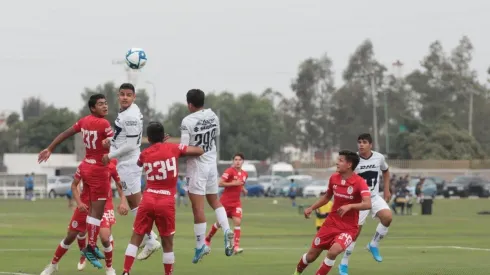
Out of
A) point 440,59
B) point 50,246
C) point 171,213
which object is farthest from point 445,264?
point 440,59

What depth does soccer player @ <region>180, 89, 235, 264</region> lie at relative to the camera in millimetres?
17672

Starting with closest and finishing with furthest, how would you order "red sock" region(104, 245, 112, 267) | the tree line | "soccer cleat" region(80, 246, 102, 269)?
1. "red sock" region(104, 245, 112, 267)
2. "soccer cleat" region(80, 246, 102, 269)
3. the tree line

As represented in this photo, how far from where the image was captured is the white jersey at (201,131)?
1762 cm

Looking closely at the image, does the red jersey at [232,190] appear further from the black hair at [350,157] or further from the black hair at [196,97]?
the black hair at [350,157]

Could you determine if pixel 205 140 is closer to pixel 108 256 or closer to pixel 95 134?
pixel 95 134

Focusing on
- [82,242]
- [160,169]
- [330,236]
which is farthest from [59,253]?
[330,236]

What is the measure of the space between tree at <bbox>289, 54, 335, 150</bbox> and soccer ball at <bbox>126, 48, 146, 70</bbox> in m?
134

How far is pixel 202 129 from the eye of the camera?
58.1ft

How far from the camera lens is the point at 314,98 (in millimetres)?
155625

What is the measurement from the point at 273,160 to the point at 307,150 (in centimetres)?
791

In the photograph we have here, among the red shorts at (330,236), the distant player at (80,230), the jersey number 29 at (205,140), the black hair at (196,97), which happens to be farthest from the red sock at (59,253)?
the red shorts at (330,236)

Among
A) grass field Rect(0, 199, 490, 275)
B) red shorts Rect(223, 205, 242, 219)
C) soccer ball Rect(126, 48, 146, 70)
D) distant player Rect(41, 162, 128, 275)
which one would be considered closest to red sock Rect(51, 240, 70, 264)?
distant player Rect(41, 162, 128, 275)

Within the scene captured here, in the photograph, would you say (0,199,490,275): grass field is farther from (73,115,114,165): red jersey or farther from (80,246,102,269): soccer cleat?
(73,115,114,165): red jersey

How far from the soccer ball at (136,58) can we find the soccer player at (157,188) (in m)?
4.38
